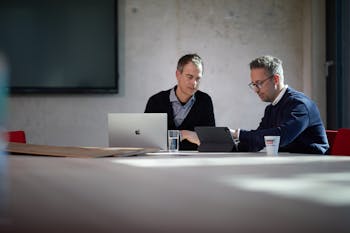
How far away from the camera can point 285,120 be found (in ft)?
10.5

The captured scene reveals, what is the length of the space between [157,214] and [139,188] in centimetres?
33

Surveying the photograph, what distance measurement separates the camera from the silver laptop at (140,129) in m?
3.10

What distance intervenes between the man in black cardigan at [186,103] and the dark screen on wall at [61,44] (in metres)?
1.52

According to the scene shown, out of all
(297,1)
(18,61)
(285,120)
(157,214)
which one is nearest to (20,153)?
(285,120)

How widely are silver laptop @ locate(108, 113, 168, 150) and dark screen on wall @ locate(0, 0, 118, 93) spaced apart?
2.50 metres

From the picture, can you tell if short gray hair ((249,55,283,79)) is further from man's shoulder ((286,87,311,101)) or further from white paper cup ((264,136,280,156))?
white paper cup ((264,136,280,156))

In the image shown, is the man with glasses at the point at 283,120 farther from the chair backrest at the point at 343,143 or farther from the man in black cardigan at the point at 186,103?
the man in black cardigan at the point at 186,103

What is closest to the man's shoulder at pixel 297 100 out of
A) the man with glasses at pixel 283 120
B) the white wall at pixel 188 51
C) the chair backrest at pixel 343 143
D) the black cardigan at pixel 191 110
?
the man with glasses at pixel 283 120

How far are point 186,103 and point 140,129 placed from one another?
1.12m

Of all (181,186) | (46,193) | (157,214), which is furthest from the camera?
(181,186)

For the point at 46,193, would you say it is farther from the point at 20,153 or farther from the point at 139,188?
the point at 20,153

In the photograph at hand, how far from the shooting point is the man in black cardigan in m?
4.12

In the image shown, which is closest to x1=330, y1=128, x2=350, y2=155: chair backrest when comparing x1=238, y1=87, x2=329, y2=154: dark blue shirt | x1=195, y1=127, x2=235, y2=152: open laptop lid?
x1=238, y1=87, x2=329, y2=154: dark blue shirt

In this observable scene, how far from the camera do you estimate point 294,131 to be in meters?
3.11
